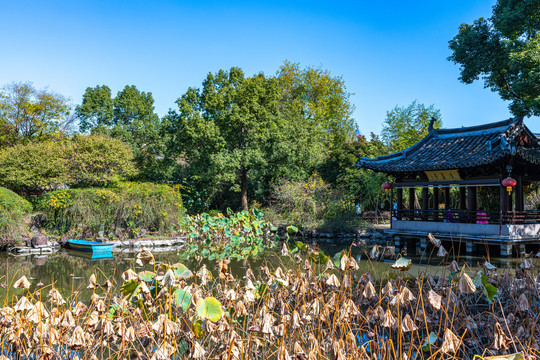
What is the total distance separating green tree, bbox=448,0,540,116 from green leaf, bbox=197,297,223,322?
1119cm

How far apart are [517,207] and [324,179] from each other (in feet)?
33.8

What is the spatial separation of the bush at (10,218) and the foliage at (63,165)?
7.68 ft

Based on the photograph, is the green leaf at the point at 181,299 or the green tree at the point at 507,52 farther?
the green tree at the point at 507,52

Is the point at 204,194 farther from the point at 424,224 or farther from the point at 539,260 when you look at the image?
the point at 539,260

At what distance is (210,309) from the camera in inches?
103

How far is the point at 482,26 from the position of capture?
13.0 metres

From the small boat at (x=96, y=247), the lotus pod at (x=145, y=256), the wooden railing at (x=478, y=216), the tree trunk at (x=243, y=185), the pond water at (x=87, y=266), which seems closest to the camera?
the lotus pod at (x=145, y=256)

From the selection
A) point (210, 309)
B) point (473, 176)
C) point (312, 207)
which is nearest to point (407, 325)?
point (210, 309)

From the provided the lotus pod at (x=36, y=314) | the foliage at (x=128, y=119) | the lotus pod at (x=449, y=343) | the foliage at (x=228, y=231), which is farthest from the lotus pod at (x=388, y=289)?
the foliage at (x=128, y=119)

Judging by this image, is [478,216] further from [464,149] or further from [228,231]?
[228,231]

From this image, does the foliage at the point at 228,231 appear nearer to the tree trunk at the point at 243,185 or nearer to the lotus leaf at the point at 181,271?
the tree trunk at the point at 243,185

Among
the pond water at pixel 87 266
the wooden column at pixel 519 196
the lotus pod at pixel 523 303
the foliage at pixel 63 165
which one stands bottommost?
the pond water at pixel 87 266

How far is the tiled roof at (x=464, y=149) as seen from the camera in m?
10.0

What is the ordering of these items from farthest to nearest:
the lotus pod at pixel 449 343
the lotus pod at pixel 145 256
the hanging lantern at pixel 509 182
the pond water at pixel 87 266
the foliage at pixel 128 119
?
the foliage at pixel 128 119
the hanging lantern at pixel 509 182
the pond water at pixel 87 266
the lotus pod at pixel 145 256
the lotus pod at pixel 449 343
